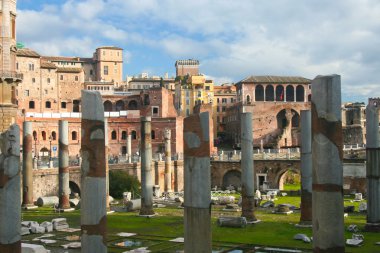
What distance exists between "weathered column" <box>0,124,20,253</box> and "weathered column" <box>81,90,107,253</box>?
1289mm

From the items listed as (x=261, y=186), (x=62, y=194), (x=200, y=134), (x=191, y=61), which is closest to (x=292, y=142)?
(x=261, y=186)

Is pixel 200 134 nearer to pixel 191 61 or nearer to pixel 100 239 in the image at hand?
pixel 100 239

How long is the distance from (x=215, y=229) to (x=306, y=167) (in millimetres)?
4131

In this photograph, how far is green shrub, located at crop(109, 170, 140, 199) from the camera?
3422 cm

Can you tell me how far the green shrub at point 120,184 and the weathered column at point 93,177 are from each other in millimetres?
23640

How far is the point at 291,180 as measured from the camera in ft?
157

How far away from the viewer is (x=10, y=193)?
34.1 feet

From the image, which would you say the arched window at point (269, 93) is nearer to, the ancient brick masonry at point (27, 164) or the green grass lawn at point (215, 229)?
the green grass lawn at point (215, 229)

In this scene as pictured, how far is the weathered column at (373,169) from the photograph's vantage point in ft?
57.4

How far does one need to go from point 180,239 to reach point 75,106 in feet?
185

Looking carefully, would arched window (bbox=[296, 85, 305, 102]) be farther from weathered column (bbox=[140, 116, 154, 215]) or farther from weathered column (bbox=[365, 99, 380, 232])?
weathered column (bbox=[365, 99, 380, 232])

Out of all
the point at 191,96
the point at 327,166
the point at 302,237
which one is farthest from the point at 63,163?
the point at 191,96

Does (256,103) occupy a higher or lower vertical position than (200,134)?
higher

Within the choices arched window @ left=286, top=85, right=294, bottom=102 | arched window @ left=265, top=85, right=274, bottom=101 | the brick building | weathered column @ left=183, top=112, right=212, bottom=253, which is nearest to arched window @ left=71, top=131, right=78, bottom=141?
the brick building
